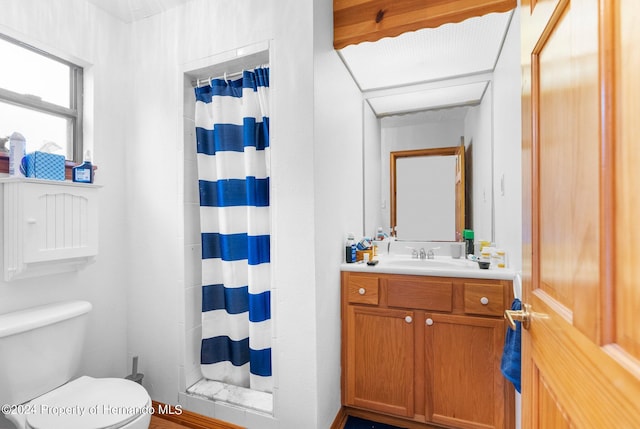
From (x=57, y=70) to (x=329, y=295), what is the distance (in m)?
2.03

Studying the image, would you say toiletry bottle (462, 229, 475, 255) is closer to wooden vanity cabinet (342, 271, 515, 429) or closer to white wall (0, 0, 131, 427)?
wooden vanity cabinet (342, 271, 515, 429)

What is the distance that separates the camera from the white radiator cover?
53.9 inches

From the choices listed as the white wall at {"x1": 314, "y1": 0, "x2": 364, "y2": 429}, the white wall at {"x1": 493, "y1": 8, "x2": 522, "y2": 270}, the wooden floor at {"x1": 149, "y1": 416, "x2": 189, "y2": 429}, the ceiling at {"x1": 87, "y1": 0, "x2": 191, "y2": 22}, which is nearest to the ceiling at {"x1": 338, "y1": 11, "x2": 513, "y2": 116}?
the white wall at {"x1": 493, "y1": 8, "x2": 522, "y2": 270}

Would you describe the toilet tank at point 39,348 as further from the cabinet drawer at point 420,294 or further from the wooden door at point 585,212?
the wooden door at point 585,212

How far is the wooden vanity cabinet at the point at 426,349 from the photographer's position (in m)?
1.54

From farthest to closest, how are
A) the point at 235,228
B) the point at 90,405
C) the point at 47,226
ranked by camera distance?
1. the point at 235,228
2. the point at 47,226
3. the point at 90,405

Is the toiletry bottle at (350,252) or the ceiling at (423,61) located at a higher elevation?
the ceiling at (423,61)

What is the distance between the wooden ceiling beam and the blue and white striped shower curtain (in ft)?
1.72

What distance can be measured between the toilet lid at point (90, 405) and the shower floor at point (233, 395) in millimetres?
479

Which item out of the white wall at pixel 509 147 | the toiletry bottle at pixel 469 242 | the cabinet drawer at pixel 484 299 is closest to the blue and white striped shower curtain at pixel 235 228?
the cabinet drawer at pixel 484 299

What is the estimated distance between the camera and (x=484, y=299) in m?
1.54

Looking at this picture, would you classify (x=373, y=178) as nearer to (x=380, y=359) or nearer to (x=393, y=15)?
(x=393, y=15)

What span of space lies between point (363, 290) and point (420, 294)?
1.04 feet

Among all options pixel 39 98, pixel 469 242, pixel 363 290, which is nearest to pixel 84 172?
pixel 39 98
